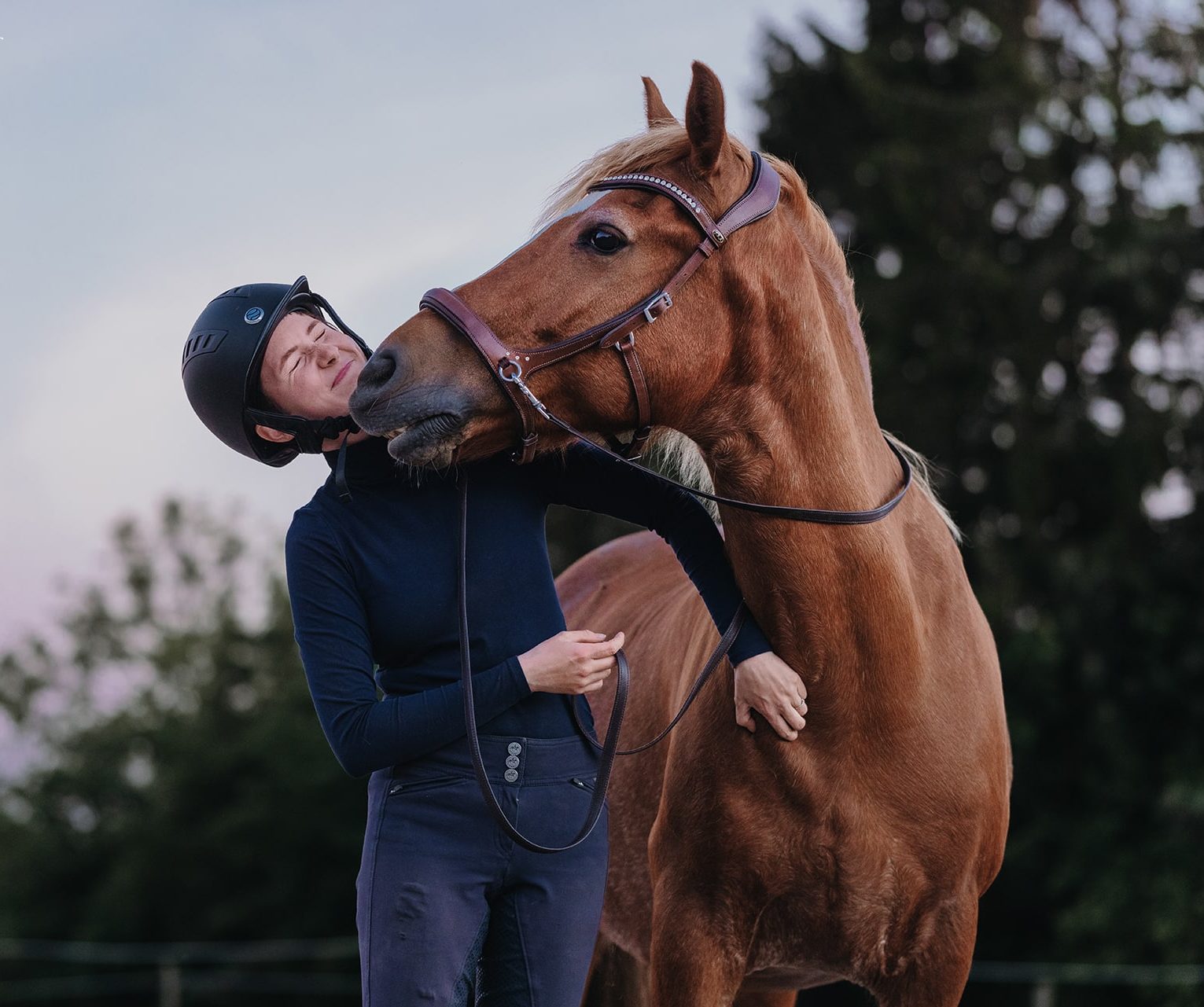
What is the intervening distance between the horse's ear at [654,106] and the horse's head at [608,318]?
1.29 ft

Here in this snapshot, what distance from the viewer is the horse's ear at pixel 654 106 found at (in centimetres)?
289

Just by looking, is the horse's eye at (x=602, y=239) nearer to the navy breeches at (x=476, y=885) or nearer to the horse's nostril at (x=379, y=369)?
the horse's nostril at (x=379, y=369)

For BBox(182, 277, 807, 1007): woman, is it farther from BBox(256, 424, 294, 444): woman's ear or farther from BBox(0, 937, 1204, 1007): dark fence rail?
BBox(0, 937, 1204, 1007): dark fence rail

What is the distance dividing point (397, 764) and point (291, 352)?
2.63 feet

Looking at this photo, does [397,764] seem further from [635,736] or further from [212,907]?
[212,907]

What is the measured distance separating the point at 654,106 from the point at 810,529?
1.06 metres

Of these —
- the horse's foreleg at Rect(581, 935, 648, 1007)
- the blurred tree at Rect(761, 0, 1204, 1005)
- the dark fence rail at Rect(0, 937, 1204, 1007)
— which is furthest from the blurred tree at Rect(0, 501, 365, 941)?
the horse's foreleg at Rect(581, 935, 648, 1007)

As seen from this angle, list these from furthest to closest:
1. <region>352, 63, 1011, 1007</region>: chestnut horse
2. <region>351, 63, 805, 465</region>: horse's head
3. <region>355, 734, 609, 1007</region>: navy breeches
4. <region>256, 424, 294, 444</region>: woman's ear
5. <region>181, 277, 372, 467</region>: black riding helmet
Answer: <region>256, 424, 294, 444</region>: woman's ear < <region>181, 277, 372, 467</region>: black riding helmet < <region>352, 63, 1011, 1007</region>: chestnut horse < <region>351, 63, 805, 465</region>: horse's head < <region>355, 734, 609, 1007</region>: navy breeches

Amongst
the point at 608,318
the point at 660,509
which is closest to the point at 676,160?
the point at 608,318

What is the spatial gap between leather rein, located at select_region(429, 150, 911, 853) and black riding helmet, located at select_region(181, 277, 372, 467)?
0.31 meters

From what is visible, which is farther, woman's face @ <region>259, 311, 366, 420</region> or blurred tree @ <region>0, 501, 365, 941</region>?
blurred tree @ <region>0, 501, 365, 941</region>

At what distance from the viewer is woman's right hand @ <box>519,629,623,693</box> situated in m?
2.18

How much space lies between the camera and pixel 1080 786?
13.0 metres

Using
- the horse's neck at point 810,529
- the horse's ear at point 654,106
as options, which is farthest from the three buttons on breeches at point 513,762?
the horse's ear at point 654,106
